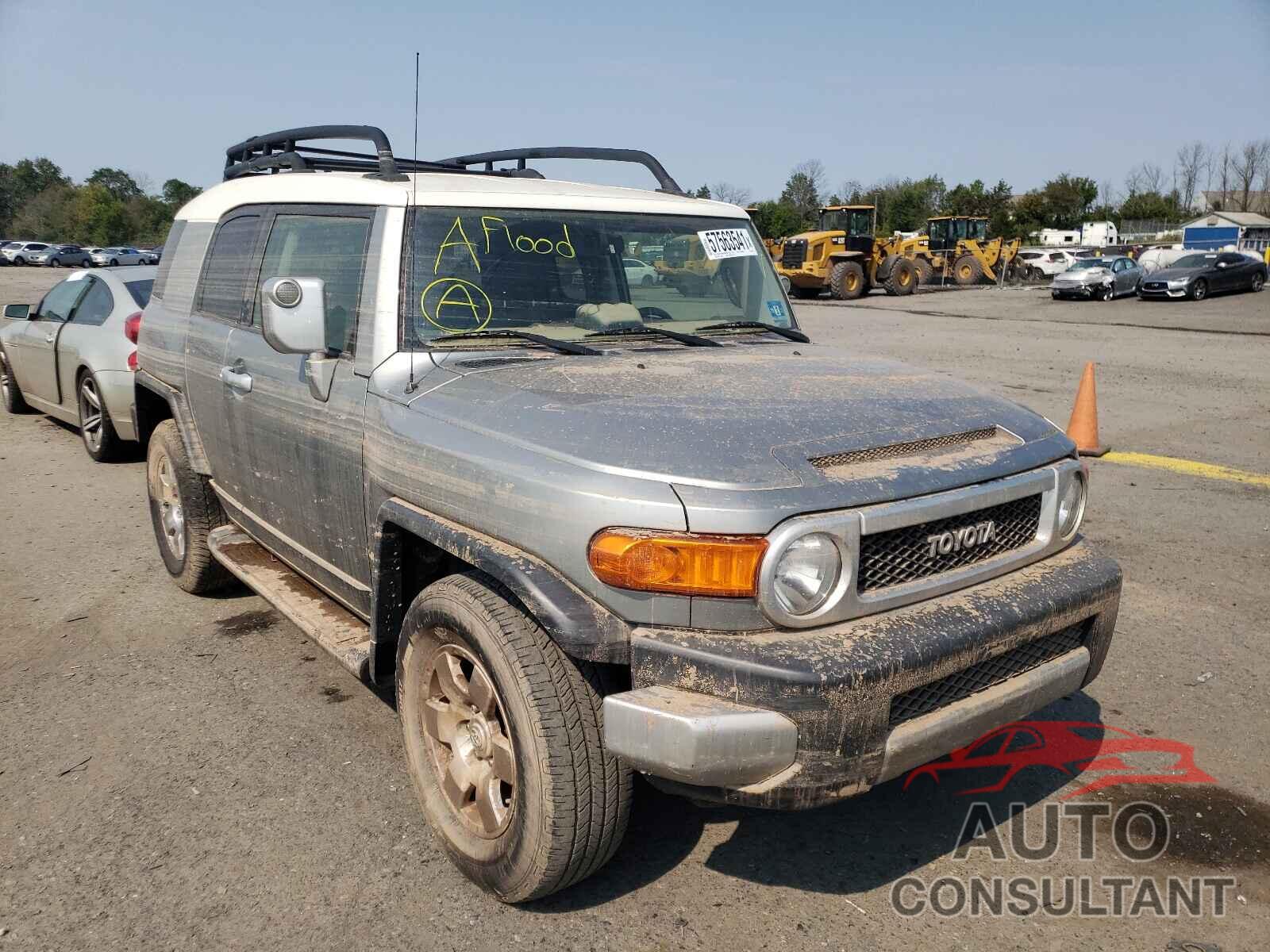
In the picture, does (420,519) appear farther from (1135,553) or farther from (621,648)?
(1135,553)

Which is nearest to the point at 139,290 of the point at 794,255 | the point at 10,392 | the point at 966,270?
the point at 10,392

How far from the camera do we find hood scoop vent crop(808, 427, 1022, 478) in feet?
8.41

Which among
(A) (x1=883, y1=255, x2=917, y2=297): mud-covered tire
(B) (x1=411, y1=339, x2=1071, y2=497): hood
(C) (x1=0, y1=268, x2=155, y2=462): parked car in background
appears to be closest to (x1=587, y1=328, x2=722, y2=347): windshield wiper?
(B) (x1=411, y1=339, x2=1071, y2=497): hood

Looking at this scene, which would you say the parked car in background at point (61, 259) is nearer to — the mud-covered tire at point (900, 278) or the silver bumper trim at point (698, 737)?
the mud-covered tire at point (900, 278)

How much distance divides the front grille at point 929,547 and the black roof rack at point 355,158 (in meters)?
2.39

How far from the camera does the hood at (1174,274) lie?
3153cm

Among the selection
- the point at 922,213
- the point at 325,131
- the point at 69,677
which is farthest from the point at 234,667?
the point at 922,213

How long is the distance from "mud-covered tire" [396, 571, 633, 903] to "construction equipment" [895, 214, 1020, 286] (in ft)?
118

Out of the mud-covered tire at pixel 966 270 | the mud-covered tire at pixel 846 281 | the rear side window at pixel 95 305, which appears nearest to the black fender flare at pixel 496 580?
the rear side window at pixel 95 305

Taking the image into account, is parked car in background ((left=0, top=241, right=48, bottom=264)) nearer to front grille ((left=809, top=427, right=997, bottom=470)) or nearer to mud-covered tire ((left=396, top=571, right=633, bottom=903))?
mud-covered tire ((left=396, top=571, right=633, bottom=903))

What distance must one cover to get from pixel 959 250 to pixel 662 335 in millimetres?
37467

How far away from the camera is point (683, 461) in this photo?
7.98 feet

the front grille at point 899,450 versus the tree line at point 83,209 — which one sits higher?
the tree line at point 83,209

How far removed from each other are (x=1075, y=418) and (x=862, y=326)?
14509mm
